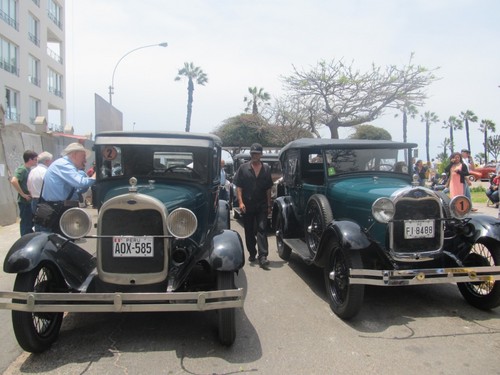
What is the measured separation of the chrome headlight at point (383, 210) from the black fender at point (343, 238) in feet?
0.78

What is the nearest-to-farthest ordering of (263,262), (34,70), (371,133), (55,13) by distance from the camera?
(263,262), (34,70), (55,13), (371,133)

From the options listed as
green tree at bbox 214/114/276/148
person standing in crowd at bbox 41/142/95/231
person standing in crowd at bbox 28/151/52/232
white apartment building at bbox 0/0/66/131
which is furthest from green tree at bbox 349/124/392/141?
person standing in crowd at bbox 41/142/95/231

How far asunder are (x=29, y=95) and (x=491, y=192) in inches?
1086

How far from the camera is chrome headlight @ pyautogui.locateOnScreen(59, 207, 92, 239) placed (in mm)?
3990

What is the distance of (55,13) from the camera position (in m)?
33.7

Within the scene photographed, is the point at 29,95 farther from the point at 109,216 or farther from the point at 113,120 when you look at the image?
the point at 109,216

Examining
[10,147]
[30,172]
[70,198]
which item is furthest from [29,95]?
[70,198]

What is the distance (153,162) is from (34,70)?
96.5ft

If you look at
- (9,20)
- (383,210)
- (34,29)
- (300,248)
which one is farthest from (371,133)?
(383,210)

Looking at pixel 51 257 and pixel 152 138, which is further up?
pixel 152 138

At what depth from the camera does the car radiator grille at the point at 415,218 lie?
4582mm

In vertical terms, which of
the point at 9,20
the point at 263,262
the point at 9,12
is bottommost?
the point at 263,262

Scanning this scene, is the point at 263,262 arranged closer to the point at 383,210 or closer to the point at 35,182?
the point at 383,210

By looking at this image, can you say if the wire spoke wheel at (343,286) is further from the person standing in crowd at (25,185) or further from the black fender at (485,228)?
the person standing in crowd at (25,185)
